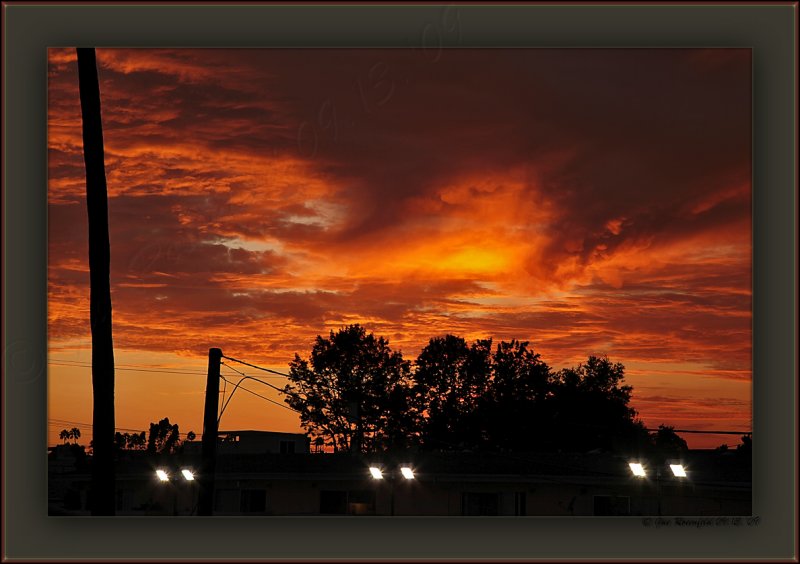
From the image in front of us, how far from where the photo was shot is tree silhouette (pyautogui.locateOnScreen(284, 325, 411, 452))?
11.1 metres

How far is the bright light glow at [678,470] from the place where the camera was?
34.7 ft

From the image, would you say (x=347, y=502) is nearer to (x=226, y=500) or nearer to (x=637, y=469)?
(x=226, y=500)

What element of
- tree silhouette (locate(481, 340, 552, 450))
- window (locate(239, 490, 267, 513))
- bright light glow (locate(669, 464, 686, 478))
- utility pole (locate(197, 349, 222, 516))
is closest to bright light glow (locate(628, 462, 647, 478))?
bright light glow (locate(669, 464, 686, 478))

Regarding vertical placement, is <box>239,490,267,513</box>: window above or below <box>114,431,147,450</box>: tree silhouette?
below

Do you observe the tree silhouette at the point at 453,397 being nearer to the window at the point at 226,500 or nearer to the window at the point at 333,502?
the window at the point at 333,502

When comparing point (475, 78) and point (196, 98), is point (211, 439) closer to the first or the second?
point (196, 98)

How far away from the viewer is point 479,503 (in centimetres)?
1050

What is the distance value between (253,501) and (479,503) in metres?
2.04

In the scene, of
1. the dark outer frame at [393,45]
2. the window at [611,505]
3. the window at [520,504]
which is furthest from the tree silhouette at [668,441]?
the window at [520,504]

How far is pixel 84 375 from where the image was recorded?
383 inches

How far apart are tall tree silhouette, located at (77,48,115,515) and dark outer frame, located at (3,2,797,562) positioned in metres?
0.46

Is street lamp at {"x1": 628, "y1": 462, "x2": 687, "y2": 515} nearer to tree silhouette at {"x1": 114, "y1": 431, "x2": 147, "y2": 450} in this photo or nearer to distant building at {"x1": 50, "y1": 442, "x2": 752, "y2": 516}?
distant building at {"x1": 50, "y1": 442, "x2": 752, "y2": 516}
